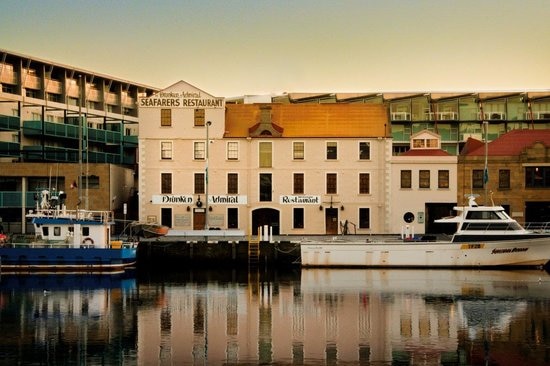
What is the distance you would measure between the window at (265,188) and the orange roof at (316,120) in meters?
3.25

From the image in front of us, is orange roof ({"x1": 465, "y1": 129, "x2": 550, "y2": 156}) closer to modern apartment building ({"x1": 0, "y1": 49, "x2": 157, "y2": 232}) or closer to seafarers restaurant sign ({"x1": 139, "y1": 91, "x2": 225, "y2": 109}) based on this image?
seafarers restaurant sign ({"x1": 139, "y1": 91, "x2": 225, "y2": 109})

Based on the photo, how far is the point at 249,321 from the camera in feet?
126

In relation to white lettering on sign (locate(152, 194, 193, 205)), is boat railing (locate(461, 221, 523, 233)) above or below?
below

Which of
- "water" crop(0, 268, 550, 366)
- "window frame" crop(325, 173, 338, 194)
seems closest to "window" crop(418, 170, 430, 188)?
"window frame" crop(325, 173, 338, 194)

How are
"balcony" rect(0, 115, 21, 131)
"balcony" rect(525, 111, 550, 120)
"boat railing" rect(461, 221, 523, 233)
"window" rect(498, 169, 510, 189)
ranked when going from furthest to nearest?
"balcony" rect(525, 111, 550, 120), "balcony" rect(0, 115, 21, 131), "window" rect(498, 169, 510, 189), "boat railing" rect(461, 221, 523, 233)

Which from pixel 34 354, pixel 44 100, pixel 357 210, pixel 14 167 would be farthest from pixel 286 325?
pixel 44 100

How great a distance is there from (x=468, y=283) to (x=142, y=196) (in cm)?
2593

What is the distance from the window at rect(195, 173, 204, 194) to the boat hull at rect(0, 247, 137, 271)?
11.7m

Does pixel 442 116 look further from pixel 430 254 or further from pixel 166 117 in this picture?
pixel 430 254

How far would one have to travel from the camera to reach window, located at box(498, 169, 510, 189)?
65438 millimetres

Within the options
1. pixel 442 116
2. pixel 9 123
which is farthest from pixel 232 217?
pixel 442 116

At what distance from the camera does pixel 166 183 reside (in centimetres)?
6669

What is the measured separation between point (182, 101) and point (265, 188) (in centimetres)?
859

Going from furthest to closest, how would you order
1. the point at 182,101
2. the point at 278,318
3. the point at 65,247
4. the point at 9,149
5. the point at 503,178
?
1. the point at 9,149
2. the point at 182,101
3. the point at 503,178
4. the point at 65,247
5. the point at 278,318
